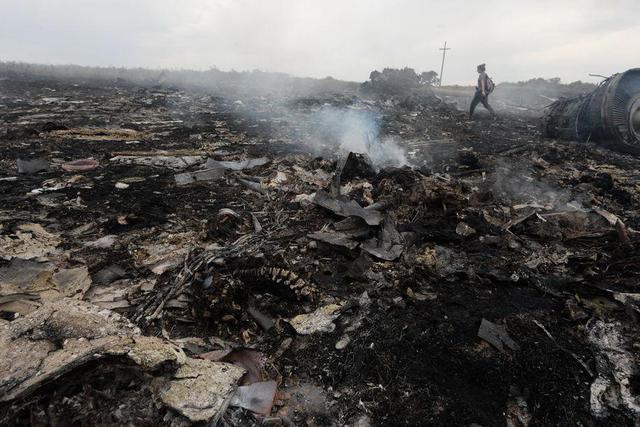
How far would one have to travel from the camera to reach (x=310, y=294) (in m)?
3.04

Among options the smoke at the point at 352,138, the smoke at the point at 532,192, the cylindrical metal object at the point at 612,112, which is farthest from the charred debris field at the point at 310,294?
the cylindrical metal object at the point at 612,112

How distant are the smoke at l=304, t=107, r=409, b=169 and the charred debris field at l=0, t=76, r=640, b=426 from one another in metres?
0.72

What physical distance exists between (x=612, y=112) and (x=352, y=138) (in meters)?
5.77

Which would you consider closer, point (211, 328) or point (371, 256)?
point (211, 328)

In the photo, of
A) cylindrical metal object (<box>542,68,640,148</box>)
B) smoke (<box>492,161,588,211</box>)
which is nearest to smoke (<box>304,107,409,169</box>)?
smoke (<box>492,161,588,211</box>)

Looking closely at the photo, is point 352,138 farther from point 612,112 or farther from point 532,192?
point 612,112

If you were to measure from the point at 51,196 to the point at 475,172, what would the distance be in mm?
6609

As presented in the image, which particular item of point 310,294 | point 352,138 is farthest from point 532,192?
point 310,294

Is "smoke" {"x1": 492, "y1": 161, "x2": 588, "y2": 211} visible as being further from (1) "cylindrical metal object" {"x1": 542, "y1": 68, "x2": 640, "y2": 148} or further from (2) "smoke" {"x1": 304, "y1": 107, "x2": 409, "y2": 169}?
(1) "cylindrical metal object" {"x1": 542, "y1": 68, "x2": 640, "y2": 148}

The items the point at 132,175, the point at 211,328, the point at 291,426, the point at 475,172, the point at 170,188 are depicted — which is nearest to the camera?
the point at 291,426

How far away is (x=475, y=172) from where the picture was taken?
6.74 metres

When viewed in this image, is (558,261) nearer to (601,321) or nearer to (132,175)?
(601,321)

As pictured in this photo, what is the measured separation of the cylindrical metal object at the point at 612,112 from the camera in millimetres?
8094

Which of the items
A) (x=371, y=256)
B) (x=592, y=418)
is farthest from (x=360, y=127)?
(x=592, y=418)
